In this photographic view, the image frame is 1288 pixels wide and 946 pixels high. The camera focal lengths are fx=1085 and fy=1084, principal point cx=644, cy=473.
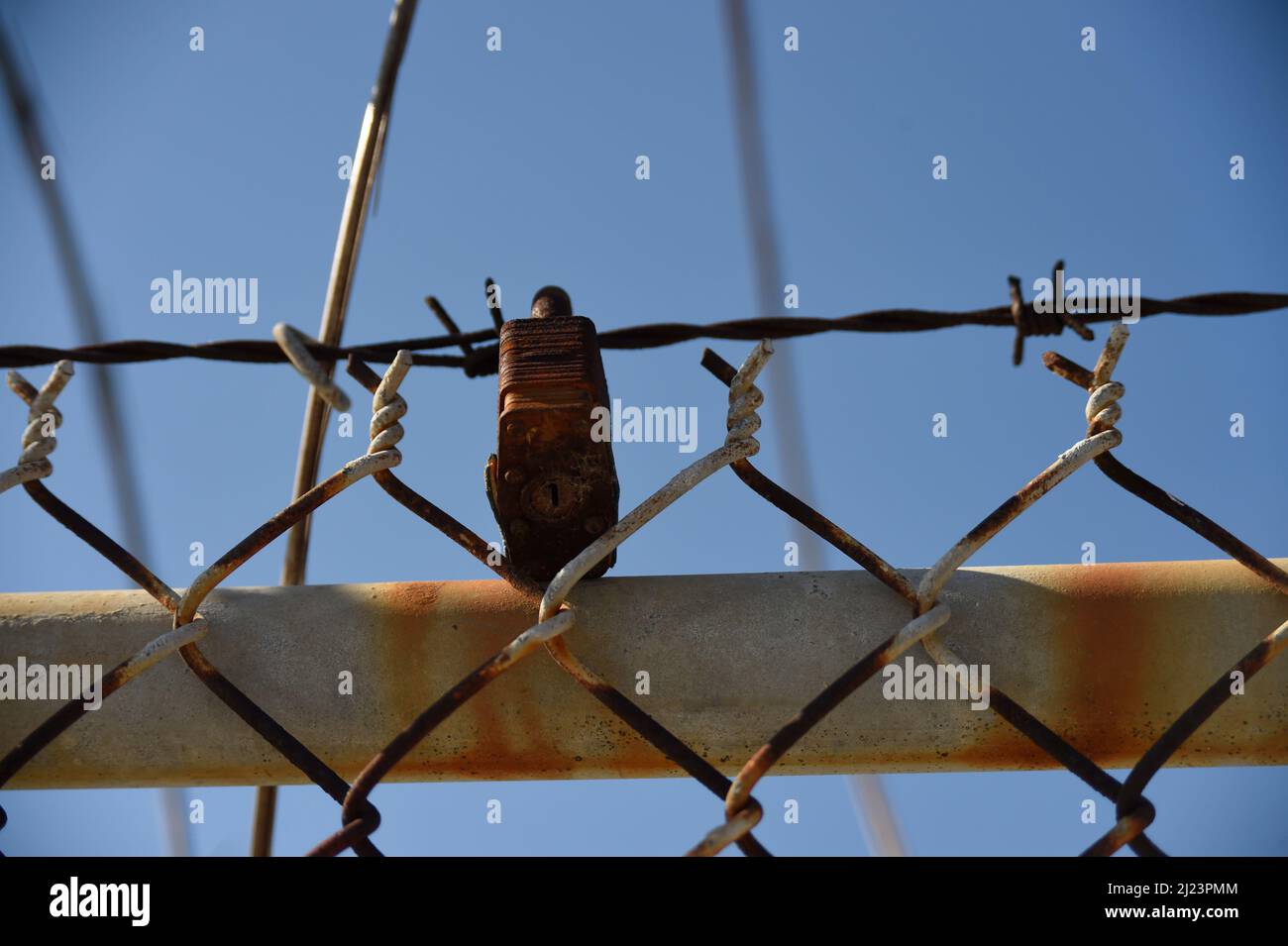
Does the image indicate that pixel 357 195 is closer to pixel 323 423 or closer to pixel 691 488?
pixel 323 423

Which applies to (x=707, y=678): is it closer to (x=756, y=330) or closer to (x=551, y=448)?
(x=551, y=448)

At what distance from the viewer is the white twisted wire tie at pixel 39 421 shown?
0.98m

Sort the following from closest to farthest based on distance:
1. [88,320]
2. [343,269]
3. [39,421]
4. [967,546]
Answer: [967,546]
[39,421]
[343,269]
[88,320]

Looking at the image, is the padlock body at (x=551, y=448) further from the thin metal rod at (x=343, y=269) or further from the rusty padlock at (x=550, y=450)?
the thin metal rod at (x=343, y=269)

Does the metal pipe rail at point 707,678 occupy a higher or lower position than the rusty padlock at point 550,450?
lower

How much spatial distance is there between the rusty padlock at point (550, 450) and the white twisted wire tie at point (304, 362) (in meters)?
0.21

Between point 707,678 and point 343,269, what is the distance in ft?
3.88

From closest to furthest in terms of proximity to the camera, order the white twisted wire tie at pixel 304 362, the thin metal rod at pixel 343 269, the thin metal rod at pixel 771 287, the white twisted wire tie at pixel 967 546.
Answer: the white twisted wire tie at pixel 967 546 → the white twisted wire tie at pixel 304 362 → the thin metal rod at pixel 343 269 → the thin metal rod at pixel 771 287

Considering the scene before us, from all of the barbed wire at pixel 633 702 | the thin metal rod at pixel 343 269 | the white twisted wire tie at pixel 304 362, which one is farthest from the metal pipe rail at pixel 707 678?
the thin metal rod at pixel 343 269

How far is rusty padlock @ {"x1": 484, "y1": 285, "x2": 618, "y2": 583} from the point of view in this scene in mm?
869

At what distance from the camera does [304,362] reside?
1.05 m

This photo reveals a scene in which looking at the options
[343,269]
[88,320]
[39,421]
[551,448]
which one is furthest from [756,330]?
[88,320]

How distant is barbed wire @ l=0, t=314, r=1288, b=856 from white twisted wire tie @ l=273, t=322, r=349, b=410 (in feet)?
0.26
